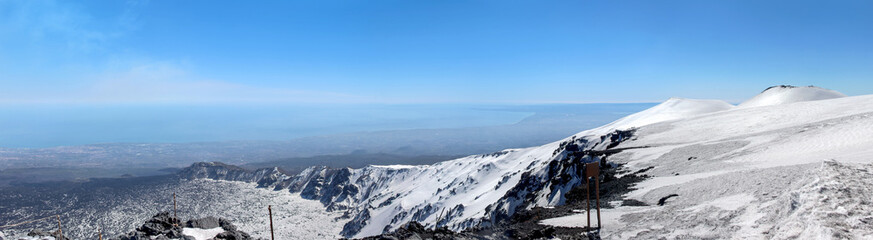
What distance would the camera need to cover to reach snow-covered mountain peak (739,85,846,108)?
222 feet

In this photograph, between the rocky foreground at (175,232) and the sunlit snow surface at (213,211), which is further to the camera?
the sunlit snow surface at (213,211)

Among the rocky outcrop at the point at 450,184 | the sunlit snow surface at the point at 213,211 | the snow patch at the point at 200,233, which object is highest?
the snow patch at the point at 200,233

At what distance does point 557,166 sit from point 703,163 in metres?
19.2

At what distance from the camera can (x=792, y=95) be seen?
227 feet

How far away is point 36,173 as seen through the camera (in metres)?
171

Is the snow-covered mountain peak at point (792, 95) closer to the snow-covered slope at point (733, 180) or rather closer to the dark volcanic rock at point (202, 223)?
the snow-covered slope at point (733, 180)

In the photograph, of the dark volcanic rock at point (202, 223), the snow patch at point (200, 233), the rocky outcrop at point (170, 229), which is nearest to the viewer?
the rocky outcrop at point (170, 229)

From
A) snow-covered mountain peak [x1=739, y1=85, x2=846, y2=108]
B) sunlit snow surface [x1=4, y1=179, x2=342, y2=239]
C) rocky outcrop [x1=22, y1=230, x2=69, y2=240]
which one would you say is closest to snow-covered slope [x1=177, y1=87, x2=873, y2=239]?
rocky outcrop [x1=22, y1=230, x2=69, y2=240]

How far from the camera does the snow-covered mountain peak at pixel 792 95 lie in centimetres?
6775

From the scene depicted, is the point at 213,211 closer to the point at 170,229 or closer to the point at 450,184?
the point at 450,184

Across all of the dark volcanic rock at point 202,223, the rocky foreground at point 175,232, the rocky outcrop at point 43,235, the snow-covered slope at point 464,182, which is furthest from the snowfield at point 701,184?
the rocky outcrop at point 43,235

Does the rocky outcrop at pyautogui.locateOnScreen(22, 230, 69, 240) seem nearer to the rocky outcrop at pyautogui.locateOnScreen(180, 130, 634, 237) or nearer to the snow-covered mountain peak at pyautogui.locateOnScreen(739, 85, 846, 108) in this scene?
the rocky outcrop at pyautogui.locateOnScreen(180, 130, 634, 237)

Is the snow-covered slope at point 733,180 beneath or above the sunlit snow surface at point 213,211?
above

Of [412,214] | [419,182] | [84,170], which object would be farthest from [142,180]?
[412,214]
